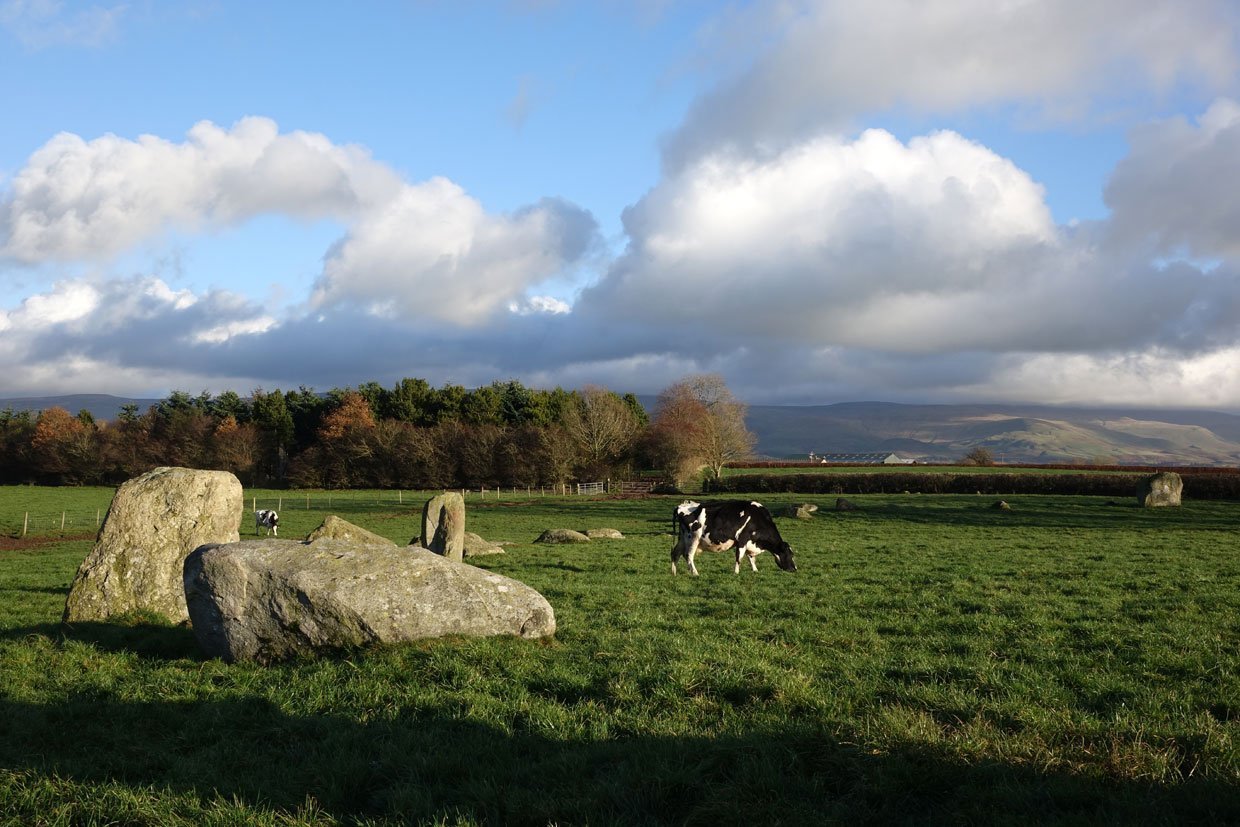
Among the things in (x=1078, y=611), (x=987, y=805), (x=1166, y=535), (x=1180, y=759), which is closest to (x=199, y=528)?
(x=987, y=805)

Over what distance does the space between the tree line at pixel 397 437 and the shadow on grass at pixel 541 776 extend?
79.8 m

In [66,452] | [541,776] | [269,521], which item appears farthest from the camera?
[66,452]

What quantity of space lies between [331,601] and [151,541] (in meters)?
6.02

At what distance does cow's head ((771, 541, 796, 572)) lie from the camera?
21.9 metres

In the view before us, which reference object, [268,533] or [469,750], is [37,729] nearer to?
[469,750]

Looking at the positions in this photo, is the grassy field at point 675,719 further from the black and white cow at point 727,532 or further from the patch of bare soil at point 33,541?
the patch of bare soil at point 33,541

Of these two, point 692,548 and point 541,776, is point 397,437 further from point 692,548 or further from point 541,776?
Answer: point 541,776

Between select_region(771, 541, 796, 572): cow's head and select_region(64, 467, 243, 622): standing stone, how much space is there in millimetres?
13635

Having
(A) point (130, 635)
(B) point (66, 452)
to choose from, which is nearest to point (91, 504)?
(B) point (66, 452)

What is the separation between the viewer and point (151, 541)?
559 inches

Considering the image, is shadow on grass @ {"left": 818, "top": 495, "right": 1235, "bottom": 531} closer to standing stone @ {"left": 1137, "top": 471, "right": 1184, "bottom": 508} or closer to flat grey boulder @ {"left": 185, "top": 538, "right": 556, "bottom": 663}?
standing stone @ {"left": 1137, "top": 471, "right": 1184, "bottom": 508}

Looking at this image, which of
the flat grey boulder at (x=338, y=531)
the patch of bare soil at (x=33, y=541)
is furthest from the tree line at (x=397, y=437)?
the flat grey boulder at (x=338, y=531)

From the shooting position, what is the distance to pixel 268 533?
142ft

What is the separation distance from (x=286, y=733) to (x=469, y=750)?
80.8 inches
